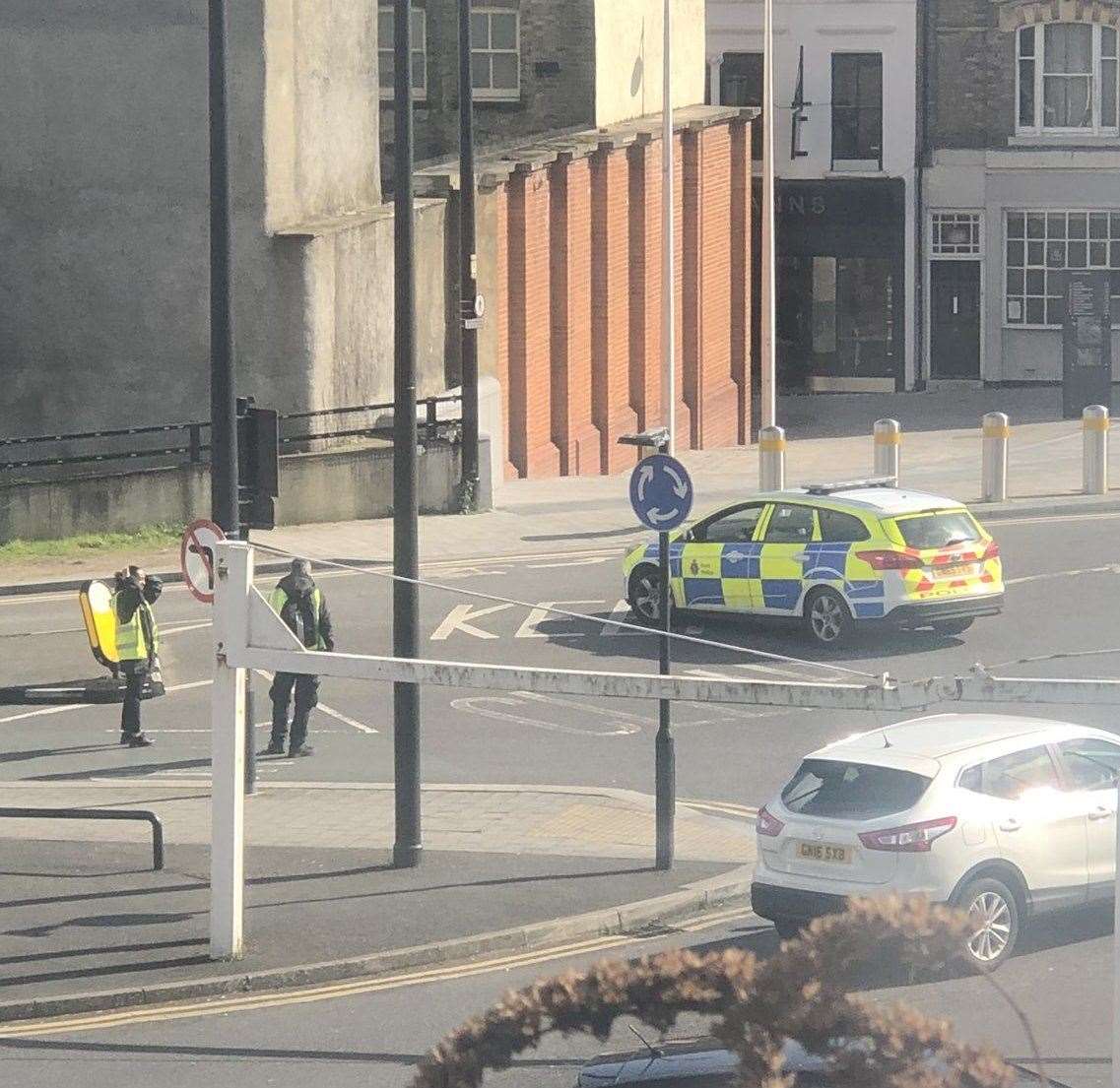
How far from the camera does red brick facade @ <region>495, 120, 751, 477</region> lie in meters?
35.1

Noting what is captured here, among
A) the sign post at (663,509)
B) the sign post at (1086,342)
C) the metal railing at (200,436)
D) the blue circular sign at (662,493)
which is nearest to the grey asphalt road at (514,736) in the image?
the sign post at (663,509)

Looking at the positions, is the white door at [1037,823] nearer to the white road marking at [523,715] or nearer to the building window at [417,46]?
the white road marking at [523,715]

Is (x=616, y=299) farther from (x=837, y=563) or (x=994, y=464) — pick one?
(x=837, y=563)

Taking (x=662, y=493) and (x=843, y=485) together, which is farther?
(x=843, y=485)

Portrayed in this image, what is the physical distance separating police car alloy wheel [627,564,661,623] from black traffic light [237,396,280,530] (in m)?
6.68

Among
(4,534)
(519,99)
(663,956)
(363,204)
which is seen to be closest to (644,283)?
(519,99)

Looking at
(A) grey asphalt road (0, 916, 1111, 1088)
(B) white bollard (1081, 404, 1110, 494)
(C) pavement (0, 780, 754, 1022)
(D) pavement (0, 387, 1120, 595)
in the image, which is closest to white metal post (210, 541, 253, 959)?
(C) pavement (0, 780, 754, 1022)

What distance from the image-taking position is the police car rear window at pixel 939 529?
21.8m

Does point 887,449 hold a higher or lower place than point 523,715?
higher

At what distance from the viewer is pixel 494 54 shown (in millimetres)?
41250

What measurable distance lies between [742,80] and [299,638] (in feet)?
102

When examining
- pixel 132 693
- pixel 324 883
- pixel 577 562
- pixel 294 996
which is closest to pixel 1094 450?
pixel 577 562

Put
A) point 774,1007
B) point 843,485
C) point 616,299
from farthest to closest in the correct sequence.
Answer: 1. point 616,299
2. point 843,485
3. point 774,1007

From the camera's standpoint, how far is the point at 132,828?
16.8 metres
